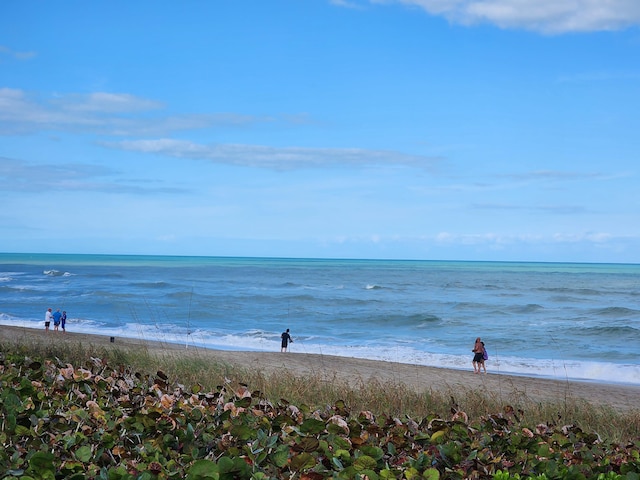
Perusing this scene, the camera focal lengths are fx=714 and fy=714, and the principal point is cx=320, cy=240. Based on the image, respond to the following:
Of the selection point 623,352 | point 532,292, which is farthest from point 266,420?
point 532,292


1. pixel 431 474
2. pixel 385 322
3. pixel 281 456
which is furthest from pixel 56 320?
pixel 431 474

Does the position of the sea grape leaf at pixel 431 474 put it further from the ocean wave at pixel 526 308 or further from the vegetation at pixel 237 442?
the ocean wave at pixel 526 308

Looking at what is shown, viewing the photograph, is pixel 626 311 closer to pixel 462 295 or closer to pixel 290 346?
pixel 462 295

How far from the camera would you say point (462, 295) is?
7006cm

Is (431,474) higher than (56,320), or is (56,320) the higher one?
(431,474)

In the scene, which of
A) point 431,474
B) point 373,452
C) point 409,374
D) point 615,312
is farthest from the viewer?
point 615,312

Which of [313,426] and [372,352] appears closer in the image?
[313,426]

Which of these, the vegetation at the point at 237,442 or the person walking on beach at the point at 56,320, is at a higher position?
the vegetation at the point at 237,442

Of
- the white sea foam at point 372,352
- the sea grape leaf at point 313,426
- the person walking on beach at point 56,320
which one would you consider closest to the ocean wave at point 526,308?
the white sea foam at point 372,352

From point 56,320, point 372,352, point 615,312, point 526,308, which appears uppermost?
point 56,320

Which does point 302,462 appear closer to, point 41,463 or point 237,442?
point 237,442

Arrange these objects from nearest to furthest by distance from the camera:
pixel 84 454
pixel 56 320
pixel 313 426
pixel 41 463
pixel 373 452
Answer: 1. pixel 41 463
2. pixel 84 454
3. pixel 373 452
4. pixel 313 426
5. pixel 56 320

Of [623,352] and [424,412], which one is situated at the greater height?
[424,412]

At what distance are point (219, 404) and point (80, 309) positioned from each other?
151 feet
